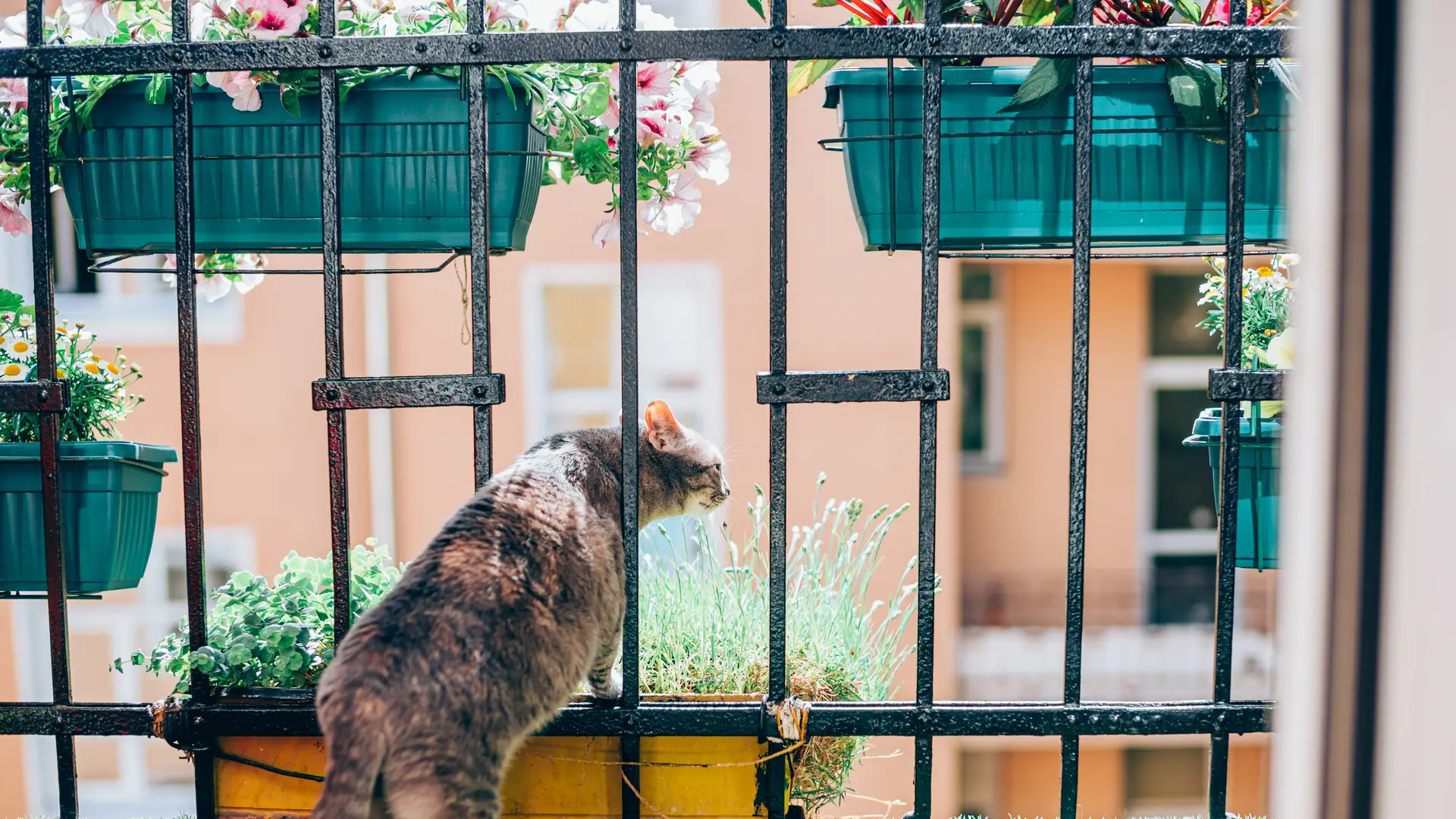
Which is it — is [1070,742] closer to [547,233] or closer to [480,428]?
[480,428]

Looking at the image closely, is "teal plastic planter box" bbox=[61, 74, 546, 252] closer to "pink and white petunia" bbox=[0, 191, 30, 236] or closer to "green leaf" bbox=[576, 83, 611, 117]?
"green leaf" bbox=[576, 83, 611, 117]

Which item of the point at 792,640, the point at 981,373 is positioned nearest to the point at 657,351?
the point at 981,373

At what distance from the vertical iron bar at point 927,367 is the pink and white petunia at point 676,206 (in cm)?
42

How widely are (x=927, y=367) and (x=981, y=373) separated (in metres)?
7.51

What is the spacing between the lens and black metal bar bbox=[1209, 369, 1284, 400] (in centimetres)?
155

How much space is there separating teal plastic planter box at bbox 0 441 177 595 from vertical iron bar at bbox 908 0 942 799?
1184 millimetres

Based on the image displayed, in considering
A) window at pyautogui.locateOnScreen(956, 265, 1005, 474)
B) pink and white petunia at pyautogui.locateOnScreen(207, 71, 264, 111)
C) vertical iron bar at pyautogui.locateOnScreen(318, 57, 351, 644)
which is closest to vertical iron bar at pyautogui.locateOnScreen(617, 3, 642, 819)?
vertical iron bar at pyautogui.locateOnScreen(318, 57, 351, 644)

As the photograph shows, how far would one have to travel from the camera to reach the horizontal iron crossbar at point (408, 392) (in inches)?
62.4

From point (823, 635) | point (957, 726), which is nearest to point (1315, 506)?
point (957, 726)

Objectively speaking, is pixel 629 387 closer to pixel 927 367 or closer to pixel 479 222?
pixel 479 222

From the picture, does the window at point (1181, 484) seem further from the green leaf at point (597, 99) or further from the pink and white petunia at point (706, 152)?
the green leaf at point (597, 99)

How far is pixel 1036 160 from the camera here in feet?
5.31

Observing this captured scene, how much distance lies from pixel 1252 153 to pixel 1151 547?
25.3 ft

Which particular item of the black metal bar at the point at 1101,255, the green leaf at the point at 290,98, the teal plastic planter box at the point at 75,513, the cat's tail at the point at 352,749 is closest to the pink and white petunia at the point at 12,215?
the teal plastic planter box at the point at 75,513
